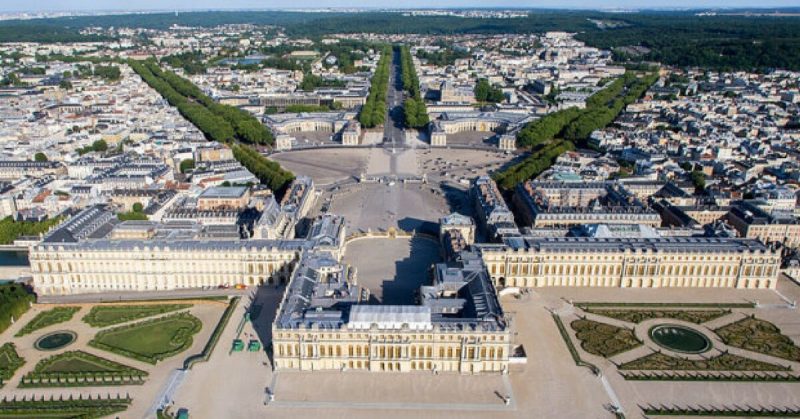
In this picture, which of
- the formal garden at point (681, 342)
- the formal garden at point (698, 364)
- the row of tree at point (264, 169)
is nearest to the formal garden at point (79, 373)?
the formal garden at point (681, 342)

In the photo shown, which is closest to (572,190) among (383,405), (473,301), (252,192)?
(473,301)

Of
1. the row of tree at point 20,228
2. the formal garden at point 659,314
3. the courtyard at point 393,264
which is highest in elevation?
the row of tree at point 20,228

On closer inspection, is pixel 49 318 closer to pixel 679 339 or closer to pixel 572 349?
pixel 572 349

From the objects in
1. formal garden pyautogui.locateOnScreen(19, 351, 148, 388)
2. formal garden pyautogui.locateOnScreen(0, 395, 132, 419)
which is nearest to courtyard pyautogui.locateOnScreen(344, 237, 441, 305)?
formal garden pyautogui.locateOnScreen(19, 351, 148, 388)

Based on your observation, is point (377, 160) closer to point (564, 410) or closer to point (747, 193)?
point (747, 193)

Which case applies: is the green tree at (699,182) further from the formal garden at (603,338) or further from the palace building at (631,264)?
the formal garden at (603,338)

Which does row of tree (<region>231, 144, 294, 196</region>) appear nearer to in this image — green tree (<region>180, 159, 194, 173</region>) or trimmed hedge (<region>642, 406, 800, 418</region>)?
green tree (<region>180, 159, 194, 173</region>)
